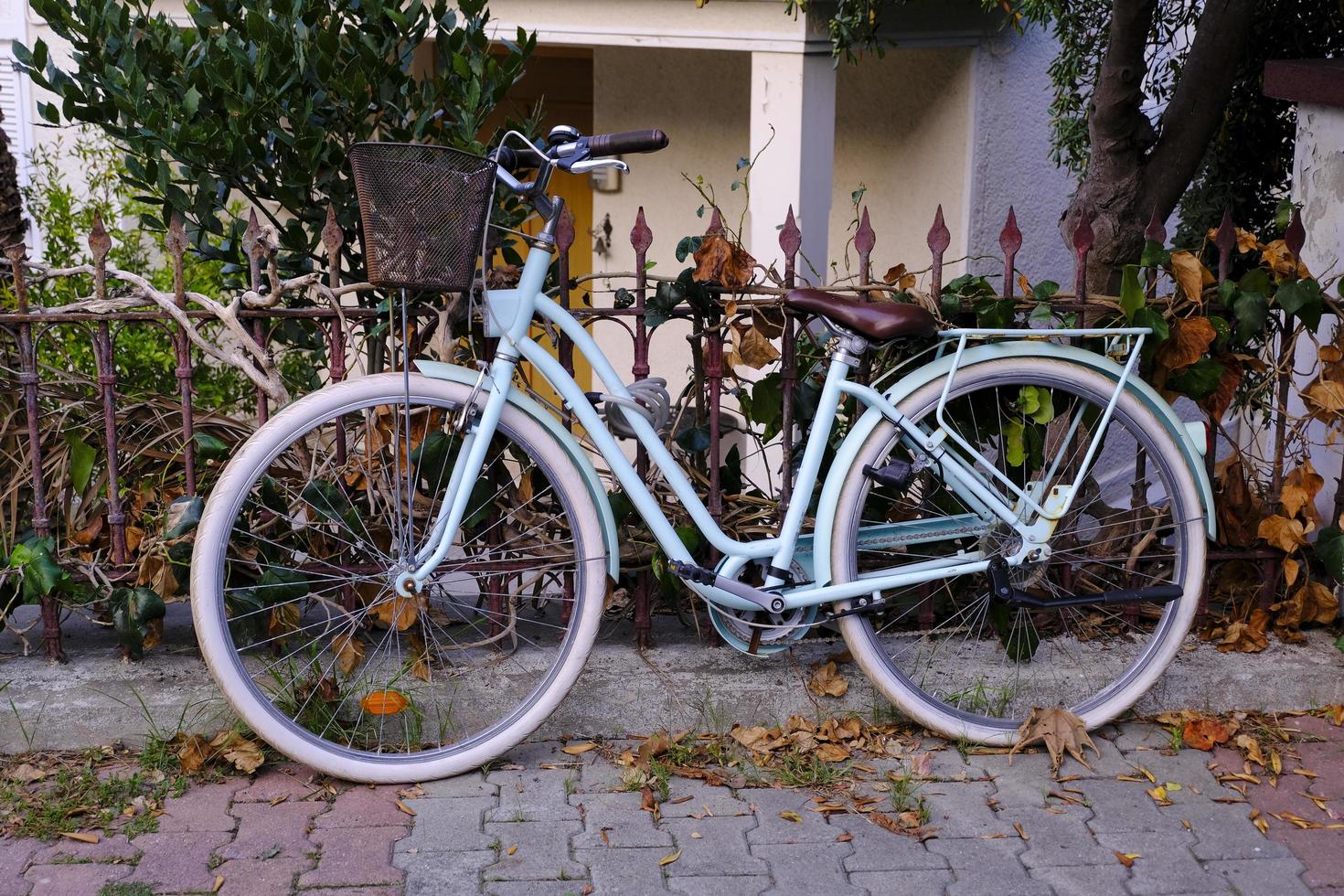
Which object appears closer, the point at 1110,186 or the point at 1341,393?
the point at 1341,393

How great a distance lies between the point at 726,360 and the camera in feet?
11.5

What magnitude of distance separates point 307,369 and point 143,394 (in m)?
1.52

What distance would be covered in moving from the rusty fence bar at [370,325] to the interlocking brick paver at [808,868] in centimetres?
85

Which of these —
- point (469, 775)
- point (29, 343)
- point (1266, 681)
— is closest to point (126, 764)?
point (469, 775)

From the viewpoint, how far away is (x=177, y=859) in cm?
284

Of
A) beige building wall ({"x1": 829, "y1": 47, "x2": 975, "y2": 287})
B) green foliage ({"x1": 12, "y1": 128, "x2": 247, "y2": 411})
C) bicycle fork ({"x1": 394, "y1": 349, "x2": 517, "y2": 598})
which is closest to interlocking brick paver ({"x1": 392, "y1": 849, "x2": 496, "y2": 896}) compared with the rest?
bicycle fork ({"x1": 394, "y1": 349, "x2": 517, "y2": 598})

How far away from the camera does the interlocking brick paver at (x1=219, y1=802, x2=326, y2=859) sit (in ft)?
9.42

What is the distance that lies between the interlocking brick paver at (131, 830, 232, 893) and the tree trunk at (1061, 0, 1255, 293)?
2.80m

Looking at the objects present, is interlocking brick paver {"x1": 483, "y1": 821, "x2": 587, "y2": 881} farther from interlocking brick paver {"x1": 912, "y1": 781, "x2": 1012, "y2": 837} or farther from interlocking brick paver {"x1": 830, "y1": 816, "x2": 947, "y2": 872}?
interlocking brick paver {"x1": 912, "y1": 781, "x2": 1012, "y2": 837}

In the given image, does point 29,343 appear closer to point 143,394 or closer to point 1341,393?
point 143,394

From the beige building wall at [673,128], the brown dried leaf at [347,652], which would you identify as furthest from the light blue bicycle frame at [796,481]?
the beige building wall at [673,128]

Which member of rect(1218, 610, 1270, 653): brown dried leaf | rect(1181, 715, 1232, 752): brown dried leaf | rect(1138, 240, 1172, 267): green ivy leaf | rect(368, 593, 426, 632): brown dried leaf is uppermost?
rect(1138, 240, 1172, 267): green ivy leaf

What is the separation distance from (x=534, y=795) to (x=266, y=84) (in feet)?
6.25

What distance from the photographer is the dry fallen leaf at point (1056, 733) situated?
3.29 metres
